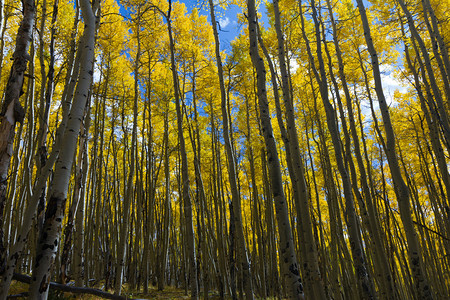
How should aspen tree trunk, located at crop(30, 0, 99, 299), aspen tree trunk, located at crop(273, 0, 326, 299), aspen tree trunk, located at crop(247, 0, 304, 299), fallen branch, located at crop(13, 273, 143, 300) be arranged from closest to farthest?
aspen tree trunk, located at crop(30, 0, 99, 299)
aspen tree trunk, located at crop(247, 0, 304, 299)
aspen tree trunk, located at crop(273, 0, 326, 299)
fallen branch, located at crop(13, 273, 143, 300)

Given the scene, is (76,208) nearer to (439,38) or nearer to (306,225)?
(306,225)

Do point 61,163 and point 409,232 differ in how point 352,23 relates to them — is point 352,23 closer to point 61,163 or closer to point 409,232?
point 409,232

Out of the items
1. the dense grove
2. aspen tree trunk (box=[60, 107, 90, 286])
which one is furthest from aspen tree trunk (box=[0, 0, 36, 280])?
aspen tree trunk (box=[60, 107, 90, 286])

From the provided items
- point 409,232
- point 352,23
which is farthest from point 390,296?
point 352,23

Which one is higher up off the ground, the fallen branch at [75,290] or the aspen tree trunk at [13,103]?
the aspen tree trunk at [13,103]

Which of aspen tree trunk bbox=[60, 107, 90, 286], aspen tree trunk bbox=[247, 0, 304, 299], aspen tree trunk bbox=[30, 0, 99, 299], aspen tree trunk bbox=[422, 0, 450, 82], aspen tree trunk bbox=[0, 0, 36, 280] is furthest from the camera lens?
aspen tree trunk bbox=[422, 0, 450, 82]

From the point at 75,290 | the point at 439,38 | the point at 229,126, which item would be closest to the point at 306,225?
the point at 75,290

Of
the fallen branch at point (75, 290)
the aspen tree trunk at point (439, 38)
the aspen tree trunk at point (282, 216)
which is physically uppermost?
the aspen tree trunk at point (439, 38)

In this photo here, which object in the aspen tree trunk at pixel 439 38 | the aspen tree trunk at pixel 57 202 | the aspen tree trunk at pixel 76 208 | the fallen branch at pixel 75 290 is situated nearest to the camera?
the aspen tree trunk at pixel 57 202

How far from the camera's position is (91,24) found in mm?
3207

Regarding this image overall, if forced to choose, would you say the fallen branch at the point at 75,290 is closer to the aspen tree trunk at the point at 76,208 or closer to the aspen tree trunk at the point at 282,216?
the aspen tree trunk at the point at 76,208

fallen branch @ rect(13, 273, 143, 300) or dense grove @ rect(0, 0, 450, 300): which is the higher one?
dense grove @ rect(0, 0, 450, 300)

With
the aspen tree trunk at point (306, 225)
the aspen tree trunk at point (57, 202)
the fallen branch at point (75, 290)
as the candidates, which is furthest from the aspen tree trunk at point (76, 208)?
the aspen tree trunk at point (306, 225)

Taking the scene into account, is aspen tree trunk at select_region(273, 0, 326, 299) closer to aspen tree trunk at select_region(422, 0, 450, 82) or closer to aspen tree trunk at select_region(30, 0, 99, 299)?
aspen tree trunk at select_region(30, 0, 99, 299)
